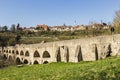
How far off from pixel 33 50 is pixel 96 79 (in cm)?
4217

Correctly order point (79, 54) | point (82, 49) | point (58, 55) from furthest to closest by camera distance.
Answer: point (58, 55) < point (79, 54) < point (82, 49)

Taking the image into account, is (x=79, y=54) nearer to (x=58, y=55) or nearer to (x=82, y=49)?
(x=82, y=49)

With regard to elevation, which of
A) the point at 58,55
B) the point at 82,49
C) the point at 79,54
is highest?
the point at 82,49

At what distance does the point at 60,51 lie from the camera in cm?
3775

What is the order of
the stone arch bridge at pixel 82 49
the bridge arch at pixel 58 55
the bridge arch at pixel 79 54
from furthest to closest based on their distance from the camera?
the bridge arch at pixel 58 55
the bridge arch at pixel 79 54
the stone arch bridge at pixel 82 49

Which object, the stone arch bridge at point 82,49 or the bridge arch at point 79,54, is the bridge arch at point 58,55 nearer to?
the stone arch bridge at point 82,49

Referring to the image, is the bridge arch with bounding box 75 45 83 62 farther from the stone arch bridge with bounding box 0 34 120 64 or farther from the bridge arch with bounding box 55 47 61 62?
the bridge arch with bounding box 55 47 61 62

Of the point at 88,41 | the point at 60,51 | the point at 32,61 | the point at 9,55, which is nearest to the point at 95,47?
the point at 88,41

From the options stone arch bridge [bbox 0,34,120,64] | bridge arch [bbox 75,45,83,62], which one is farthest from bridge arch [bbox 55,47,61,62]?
bridge arch [bbox 75,45,83,62]

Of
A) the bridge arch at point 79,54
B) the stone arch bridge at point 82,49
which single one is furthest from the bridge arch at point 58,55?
the bridge arch at point 79,54

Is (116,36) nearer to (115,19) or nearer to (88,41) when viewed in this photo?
(88,41)

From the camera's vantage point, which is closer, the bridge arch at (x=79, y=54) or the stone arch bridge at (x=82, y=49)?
the stone arch bridge at (x=82, y=49)

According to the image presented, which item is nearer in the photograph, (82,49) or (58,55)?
(82,49)

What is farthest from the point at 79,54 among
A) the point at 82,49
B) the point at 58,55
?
the point at 58,55
